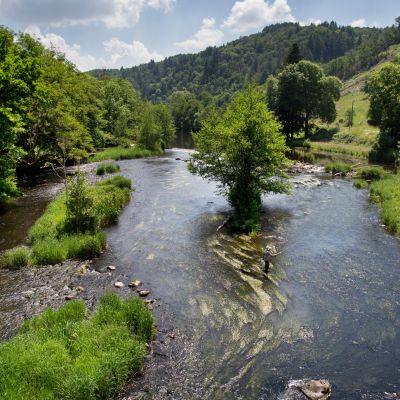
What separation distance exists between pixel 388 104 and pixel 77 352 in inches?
2746

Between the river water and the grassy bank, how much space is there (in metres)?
1.41

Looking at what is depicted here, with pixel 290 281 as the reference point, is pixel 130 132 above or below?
above

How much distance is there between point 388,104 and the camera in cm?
6831

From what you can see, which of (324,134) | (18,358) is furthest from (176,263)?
(324,134)

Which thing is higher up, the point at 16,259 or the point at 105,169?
the point at 105,169

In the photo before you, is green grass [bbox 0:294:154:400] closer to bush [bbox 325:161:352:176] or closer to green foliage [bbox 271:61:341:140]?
bush [bbox 325:161:352:176]

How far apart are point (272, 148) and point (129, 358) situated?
988 inches

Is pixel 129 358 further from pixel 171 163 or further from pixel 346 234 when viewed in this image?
pixel 171 163

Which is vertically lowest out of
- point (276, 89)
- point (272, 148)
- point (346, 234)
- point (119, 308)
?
point (346, 234)

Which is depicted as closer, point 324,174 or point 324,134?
point 324,174

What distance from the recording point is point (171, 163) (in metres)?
73.8

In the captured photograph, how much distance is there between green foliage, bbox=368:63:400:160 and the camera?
67625 mm

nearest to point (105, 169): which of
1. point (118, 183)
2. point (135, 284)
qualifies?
point (118, 183)

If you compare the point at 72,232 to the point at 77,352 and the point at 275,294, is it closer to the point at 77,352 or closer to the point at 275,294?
the point at 77,352
